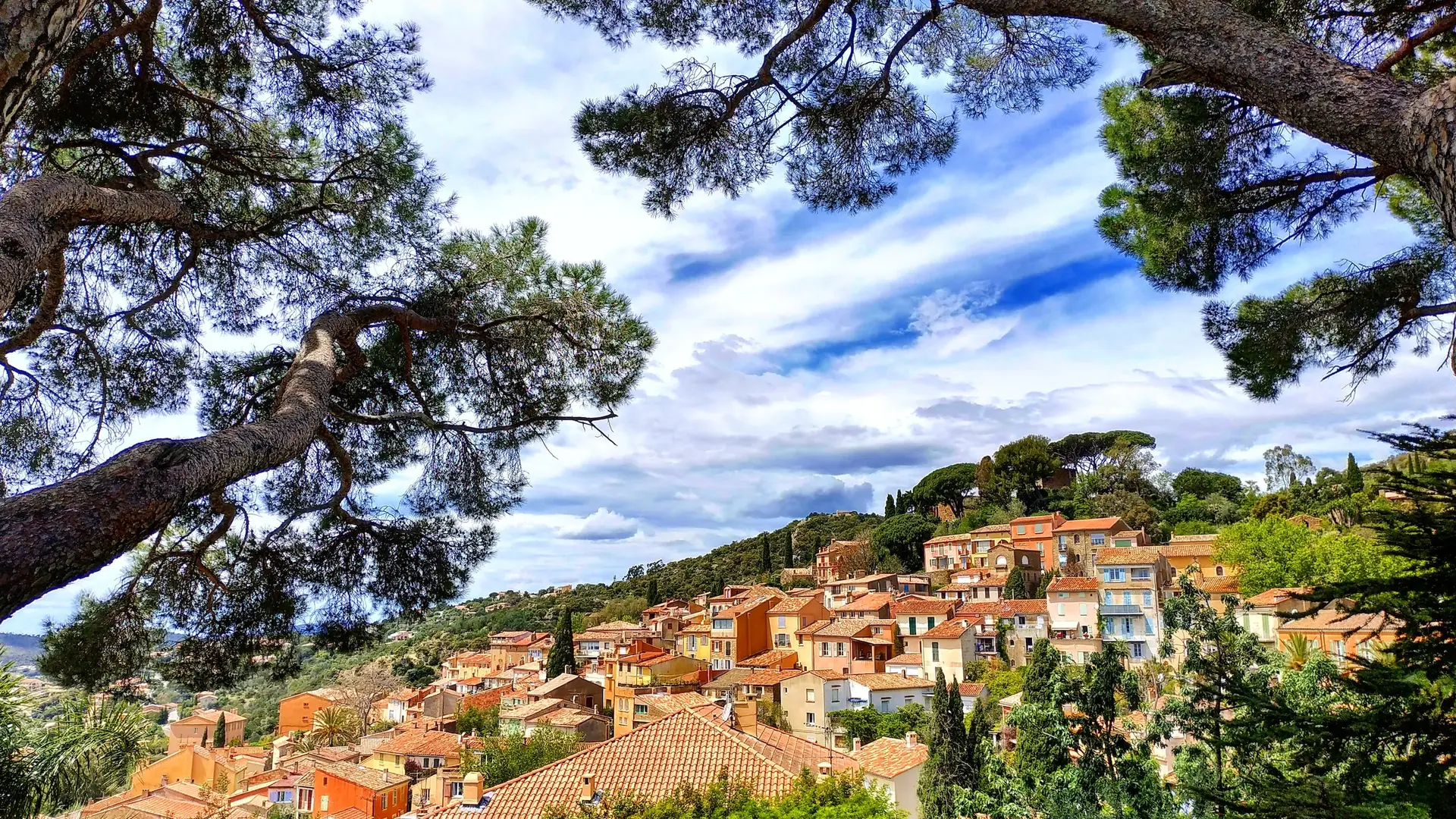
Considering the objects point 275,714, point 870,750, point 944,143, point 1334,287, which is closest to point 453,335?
point 944,143

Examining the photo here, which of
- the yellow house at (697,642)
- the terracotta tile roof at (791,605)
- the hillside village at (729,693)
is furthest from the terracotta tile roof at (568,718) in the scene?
the terracotta tile roof at (791,605)

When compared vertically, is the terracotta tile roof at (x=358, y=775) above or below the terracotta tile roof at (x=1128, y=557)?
below

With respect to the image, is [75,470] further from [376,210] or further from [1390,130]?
[1390,130]

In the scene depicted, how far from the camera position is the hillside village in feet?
44.6

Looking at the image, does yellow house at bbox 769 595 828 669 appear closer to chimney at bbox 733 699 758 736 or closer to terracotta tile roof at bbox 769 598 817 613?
terracotta tile roof at bbox 769 598 817 613

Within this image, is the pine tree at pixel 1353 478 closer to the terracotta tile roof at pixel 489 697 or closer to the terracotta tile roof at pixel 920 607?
the terracotta tile roof at pixel 920 607

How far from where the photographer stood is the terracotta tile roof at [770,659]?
3170cm

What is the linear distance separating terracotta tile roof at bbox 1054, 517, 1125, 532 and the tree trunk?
141 ft

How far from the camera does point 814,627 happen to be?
109 feet

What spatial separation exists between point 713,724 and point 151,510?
43.0ft

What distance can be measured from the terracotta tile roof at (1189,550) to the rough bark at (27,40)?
3805 cm

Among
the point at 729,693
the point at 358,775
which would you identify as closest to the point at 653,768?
the point at 729,693

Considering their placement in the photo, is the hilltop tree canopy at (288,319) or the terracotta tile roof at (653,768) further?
the terracotta tile roof at (653,768)

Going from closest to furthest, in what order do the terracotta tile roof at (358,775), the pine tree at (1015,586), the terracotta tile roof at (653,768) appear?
1. the terracotta tile roof at (653,768)
2. the terracotta tile roof at (358,775)
3. the pine tree at (1015,586)
